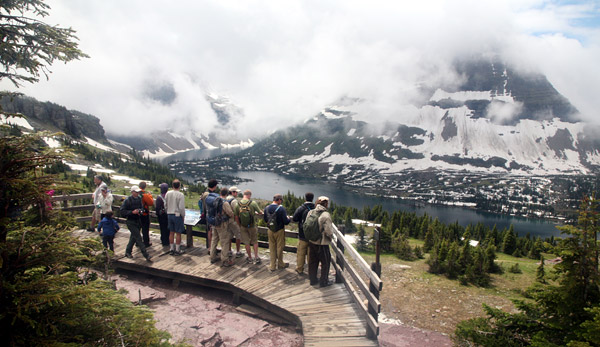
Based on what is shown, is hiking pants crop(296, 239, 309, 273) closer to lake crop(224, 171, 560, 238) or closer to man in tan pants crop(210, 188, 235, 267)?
man in tan pants crop(210, 188, 235, 267)

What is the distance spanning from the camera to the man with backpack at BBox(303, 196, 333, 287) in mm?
8539

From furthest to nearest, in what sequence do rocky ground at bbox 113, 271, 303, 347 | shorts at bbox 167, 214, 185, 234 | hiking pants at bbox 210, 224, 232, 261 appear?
shorts at bbox 167, 214, 185, 234
hiking pants at bbox 210, 224, 232, 261
rocky ground at bbox 113, 271, 303, 347

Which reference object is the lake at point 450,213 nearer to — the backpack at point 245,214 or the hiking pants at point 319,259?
the backpack at point 245,214

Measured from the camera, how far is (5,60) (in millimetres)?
4020

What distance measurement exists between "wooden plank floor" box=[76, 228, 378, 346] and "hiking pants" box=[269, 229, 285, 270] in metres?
0.25

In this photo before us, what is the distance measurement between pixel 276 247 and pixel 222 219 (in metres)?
1.97

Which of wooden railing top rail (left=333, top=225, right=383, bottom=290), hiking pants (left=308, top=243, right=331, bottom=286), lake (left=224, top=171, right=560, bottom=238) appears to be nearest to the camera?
wooden railing top rail (left=333, top=225, right=383, bottom=290)

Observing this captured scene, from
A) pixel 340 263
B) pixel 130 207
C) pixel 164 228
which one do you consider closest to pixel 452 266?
pixel 340 263

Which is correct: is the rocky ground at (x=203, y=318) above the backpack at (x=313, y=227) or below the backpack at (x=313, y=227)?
below

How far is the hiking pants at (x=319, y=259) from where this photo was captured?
881cm

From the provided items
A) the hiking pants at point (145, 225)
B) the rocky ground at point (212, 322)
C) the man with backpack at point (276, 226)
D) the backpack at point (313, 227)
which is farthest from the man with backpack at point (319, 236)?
the hiking pants at point (145, 225)

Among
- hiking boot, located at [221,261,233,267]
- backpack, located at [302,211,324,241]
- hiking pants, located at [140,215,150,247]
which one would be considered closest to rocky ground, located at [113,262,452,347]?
hiking boot, located at [221,261,233,267]

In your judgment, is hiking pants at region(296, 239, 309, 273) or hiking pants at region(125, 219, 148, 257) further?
hiking pants at region(125, 219, 148, 257)

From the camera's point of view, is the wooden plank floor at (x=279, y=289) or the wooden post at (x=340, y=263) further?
the wooden post at (x=340, y=263)
